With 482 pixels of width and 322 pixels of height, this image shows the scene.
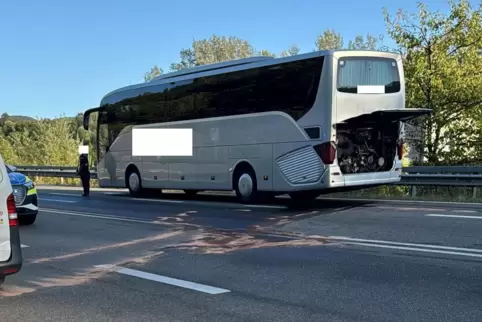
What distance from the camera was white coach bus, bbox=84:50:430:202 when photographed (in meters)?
12.6

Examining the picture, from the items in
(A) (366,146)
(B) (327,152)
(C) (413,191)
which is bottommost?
(C) (413,191)

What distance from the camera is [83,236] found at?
10.2 meters

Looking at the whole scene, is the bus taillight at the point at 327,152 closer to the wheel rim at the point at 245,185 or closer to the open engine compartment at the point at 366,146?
the open engine compartment at the point at 366,146

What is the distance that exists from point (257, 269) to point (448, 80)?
1548 cm

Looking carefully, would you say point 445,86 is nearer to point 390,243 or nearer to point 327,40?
point 390,243

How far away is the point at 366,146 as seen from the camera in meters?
13.3

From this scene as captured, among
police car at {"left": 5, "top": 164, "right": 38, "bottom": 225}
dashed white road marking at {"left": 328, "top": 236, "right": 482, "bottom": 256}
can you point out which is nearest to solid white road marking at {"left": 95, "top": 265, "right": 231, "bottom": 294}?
dashed white road marking at {"left": 328, "top": 236, "right": 482, "bottom": 256}

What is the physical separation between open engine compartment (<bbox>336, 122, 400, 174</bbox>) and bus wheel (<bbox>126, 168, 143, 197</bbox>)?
9022mm

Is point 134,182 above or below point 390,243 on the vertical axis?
above

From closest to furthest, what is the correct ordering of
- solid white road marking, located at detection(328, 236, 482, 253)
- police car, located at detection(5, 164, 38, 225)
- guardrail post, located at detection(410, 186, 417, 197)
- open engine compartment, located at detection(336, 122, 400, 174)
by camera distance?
solid white road marking, located at detection(328, 236, 482, 253), police car, located at detection(5, 164, 38, 225), open engine compartment, located at detection(336, 122, 400, 174), guardrail post, located at detection(410, 186, 417, 197)

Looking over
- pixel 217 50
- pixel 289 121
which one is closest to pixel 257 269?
pixel 289 121

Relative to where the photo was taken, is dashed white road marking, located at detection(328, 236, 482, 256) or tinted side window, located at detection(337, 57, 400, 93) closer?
dashed white road marking, located at detection(328, 236, 482, 256)

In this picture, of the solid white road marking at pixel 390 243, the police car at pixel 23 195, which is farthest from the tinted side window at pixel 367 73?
the police car at pixel 23 195

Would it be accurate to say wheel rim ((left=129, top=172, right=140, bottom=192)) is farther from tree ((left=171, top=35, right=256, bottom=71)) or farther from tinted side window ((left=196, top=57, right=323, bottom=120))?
tree ((left=171, top=35, right=256, bottom=71))
